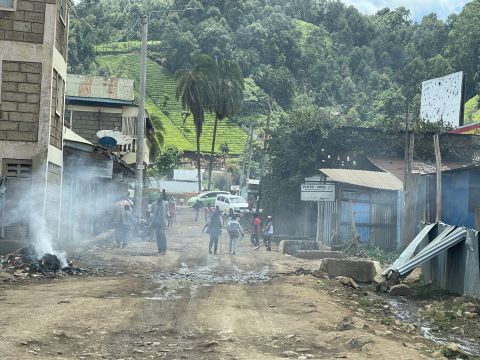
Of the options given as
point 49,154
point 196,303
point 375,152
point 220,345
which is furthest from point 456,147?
point 220,345

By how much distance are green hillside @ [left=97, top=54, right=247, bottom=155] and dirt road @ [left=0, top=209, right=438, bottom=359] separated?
7224 centimetres

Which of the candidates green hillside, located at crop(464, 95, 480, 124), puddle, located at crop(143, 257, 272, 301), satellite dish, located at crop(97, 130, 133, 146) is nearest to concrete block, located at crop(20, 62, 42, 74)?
puddle, located at crop(143, 257, 272, 301)

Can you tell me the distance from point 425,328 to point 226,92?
59.6 meters

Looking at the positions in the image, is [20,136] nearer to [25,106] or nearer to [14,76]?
[25,106]

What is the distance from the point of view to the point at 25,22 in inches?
740

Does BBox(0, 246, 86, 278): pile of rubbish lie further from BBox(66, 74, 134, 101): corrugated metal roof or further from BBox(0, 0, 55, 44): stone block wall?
BBox(66, 74, 134, 101): corrugated metal roof

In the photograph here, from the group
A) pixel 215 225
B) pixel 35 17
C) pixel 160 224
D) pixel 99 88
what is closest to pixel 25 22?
pixel 35 17

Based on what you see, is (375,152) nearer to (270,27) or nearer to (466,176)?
(466,176)

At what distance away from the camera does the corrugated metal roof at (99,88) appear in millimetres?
35750

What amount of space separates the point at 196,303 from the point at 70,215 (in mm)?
14269

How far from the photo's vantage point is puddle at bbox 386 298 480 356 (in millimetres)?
10742

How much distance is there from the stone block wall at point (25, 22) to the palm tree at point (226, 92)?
1956 inches

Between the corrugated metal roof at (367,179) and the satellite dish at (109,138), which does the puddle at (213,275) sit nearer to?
the satellite dish at (109,138)

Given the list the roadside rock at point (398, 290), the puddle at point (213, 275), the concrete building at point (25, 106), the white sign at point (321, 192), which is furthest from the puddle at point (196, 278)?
the white sign at point (321, 192)
